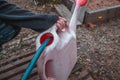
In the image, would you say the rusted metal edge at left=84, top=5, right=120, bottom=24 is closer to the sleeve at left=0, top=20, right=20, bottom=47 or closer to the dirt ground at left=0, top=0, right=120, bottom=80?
the dirt ground at left=0, top=0, right=120, bottom=80

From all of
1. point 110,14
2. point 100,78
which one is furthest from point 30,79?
point 110,14

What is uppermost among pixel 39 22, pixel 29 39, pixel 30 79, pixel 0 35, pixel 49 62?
pixel 39 22

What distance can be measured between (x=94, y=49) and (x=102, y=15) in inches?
37.6

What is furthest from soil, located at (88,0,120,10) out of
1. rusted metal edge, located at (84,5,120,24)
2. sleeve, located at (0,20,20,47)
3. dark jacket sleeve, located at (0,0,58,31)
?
dark jacket sleeve, located at (0,0,58,31)

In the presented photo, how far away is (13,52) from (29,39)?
1.15 ft

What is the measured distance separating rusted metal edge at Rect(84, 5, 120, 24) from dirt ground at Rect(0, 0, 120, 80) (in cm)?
11

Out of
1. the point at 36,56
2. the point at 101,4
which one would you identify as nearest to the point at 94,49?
the point at 101,4

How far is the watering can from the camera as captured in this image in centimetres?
145

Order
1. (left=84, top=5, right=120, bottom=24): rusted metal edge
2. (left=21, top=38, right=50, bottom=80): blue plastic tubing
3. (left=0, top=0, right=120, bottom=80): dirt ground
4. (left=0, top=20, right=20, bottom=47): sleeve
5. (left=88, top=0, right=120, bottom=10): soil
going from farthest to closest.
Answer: (left=88, top=0, right=120, bottom=10): soil < (left=84, top=5, right=120, bottom=24): rusted metal edge < (left=0, top=0, right=120, bottom=80): dirt ground < (left=0, top=20, right=20, bottom=47): sleeve < (left=21, top=38, right=50, bottom=80): blue plastic tubing

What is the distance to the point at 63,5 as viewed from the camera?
4.54 metres

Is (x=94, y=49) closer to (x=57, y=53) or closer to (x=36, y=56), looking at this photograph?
(x=57, y=53)

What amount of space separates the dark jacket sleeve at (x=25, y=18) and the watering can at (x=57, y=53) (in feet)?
0.18

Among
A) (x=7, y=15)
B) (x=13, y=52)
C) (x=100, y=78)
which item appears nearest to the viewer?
(x=7, y=15)

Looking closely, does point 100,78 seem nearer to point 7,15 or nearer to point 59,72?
point 59,72
